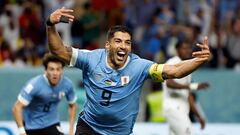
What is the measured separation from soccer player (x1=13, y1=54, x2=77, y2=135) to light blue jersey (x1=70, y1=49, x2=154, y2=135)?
2761 millimetres

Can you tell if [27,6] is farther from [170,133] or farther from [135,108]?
[135,108]

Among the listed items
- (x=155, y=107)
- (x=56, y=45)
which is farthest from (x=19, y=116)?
(x=155, y=107)

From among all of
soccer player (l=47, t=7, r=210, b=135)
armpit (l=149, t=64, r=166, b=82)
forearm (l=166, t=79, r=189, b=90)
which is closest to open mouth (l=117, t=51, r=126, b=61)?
soccer player (l=47, t=7, r=210, b=135)

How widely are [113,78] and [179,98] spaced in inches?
169

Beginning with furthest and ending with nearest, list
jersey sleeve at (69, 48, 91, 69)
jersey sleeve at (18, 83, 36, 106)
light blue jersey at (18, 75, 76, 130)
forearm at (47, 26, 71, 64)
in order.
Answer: light blue jersey at (18, 75, 76, 130), jersey sleeve at (18, 83, 36, 106), jersey sleeve at (69, 48, 91, 69), forearm at (47, 26, 71, 64)

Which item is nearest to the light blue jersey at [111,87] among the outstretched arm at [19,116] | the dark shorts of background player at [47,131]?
the outstretched arm at [19,116]

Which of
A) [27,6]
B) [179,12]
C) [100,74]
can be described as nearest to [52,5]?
[27,6]

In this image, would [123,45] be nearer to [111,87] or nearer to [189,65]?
[111,87]

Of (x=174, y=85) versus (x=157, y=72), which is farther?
(x=174, y=85)

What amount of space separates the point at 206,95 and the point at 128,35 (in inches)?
364

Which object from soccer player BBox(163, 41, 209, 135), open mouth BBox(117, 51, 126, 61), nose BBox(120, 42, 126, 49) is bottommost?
soccer player BBox(163, 41, 209, 135)

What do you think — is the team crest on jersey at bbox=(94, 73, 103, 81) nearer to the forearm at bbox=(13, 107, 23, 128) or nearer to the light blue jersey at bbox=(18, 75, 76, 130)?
the forearm at bbox=(13, 107, 23, 128)

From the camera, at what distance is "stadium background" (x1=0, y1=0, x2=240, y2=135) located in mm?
17578

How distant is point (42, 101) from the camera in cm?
1195
